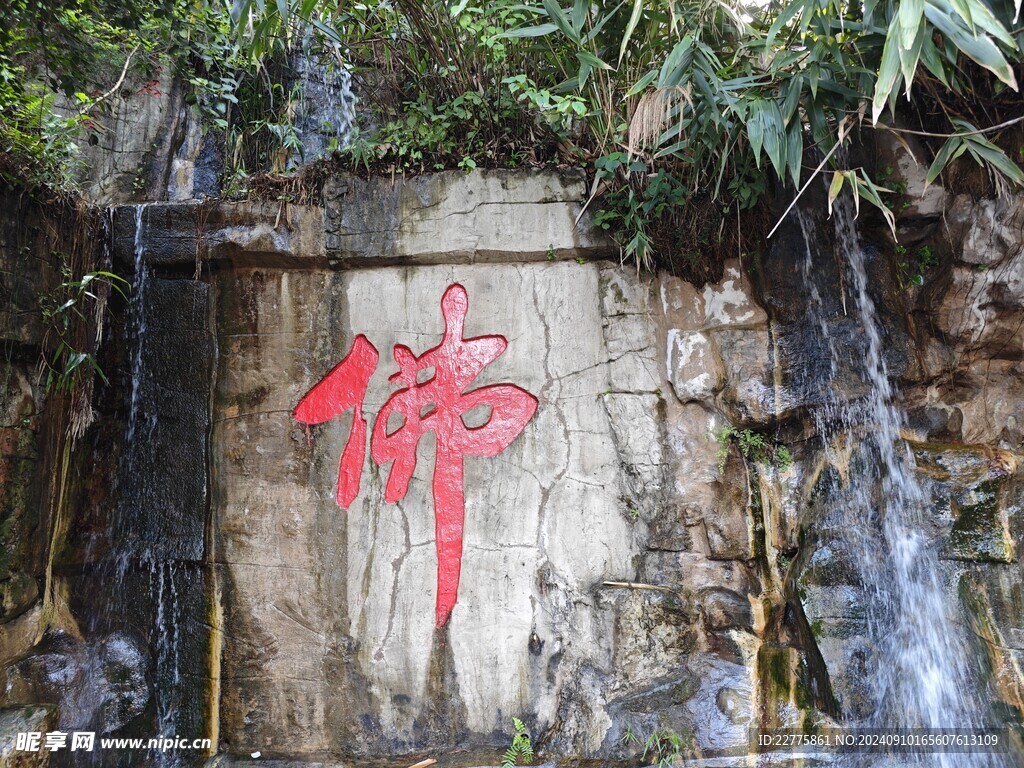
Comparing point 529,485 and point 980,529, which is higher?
point 529,485

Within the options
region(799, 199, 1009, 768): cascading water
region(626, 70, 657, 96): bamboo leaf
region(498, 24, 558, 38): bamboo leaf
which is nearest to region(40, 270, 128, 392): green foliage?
region(498, 24, 558, 38): bamboo leaf

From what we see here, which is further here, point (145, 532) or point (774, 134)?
point (145, 532)

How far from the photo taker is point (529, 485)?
3.53 m

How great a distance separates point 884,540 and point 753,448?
75 centimetres

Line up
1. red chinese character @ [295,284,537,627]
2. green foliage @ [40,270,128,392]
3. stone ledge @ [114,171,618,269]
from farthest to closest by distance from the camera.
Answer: stone ledge @ [114,171,618,269] < red chinese character @ [295,284,537,627] < green foliage @ [40,270,128,392]

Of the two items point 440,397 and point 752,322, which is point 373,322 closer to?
point 440,397

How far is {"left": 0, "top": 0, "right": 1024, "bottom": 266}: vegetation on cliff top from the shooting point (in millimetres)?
2977

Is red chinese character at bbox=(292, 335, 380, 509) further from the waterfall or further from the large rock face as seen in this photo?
the waterfall

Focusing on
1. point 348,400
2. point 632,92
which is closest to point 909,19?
point 632,92

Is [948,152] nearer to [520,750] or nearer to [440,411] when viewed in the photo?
[440,411]

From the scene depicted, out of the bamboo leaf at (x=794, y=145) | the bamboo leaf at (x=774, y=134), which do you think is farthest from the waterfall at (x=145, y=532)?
the bamboo leaf at (x=794, y=145)

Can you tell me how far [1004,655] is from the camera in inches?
116

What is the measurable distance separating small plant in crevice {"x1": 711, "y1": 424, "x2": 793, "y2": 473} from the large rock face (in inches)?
0.6

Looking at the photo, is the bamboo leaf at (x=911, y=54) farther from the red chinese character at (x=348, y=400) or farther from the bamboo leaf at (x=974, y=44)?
the red chinese character at (x=348, y=400)
